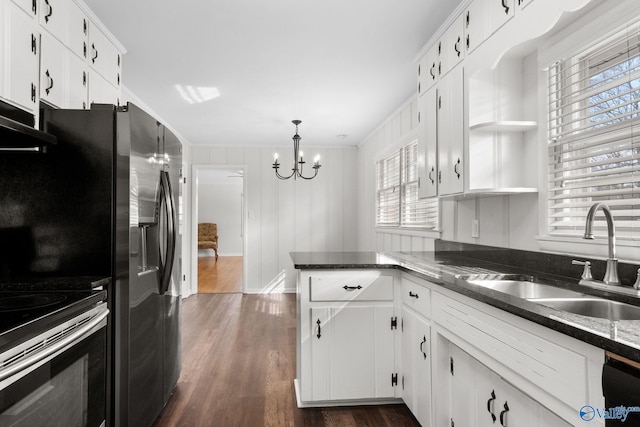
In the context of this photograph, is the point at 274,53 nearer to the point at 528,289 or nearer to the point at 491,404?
the point at 528,289

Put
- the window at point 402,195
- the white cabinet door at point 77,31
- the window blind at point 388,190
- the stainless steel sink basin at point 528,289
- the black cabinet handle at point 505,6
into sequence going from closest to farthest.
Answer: the stainless steel sink basin at point 528,289 → the black cabinet handle at point 505,6 → the white cabinet door at point 77,31 → the window at point 402,195 → the window blind at point 388,190

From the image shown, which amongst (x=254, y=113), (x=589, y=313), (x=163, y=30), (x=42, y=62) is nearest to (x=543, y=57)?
(x=589, y=313)

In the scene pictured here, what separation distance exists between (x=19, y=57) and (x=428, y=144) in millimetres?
2336

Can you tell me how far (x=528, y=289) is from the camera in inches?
68.1

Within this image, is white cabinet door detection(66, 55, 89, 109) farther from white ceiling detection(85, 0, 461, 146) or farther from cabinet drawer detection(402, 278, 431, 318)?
cabinet drawer detection(402, 278, 431, 318)

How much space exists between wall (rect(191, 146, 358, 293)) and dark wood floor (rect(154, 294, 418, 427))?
1.48 metres

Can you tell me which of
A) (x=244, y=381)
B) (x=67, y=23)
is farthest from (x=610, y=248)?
(x=67, y=23)

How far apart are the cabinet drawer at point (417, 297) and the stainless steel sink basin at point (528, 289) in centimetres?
27

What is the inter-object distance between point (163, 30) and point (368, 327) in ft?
7.81

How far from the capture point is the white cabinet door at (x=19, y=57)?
61.2 inches

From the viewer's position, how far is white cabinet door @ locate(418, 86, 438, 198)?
2506 mm

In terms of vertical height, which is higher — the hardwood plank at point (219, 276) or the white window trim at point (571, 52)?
the white window trim at point (571, 52)

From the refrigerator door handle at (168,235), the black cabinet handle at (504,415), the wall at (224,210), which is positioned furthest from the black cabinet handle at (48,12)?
the wall at (224,210)

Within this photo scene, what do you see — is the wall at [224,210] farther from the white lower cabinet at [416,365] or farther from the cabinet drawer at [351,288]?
the white lower cabinet at [416,365]
